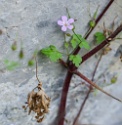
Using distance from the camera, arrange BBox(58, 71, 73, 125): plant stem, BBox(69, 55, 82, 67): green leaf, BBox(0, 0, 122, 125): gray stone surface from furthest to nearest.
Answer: BBox(58, 71, 73, 125): plant stem, BBox(69, 55, 82, 67): green leaf, BBox(0, 0, 122, 125): gray stone surface

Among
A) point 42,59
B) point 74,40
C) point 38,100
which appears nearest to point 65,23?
point 74,40

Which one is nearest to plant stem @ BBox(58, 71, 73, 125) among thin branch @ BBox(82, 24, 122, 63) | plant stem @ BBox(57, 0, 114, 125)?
plant stem @ BBox(57, 0, 114, 125)

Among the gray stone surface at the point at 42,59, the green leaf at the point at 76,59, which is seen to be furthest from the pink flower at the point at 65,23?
the green leaf at the point at 76,59

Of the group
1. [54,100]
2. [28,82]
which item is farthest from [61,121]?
[28,82]

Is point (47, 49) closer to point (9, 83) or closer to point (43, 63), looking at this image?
point (43, 63)

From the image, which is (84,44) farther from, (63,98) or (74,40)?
(63,98)

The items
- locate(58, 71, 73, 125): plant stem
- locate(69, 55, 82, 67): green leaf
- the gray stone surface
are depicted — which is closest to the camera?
the gray stone surface

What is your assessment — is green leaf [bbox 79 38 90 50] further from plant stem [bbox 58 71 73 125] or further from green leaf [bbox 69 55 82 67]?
plant stem [bbox 58 71 73 125]
